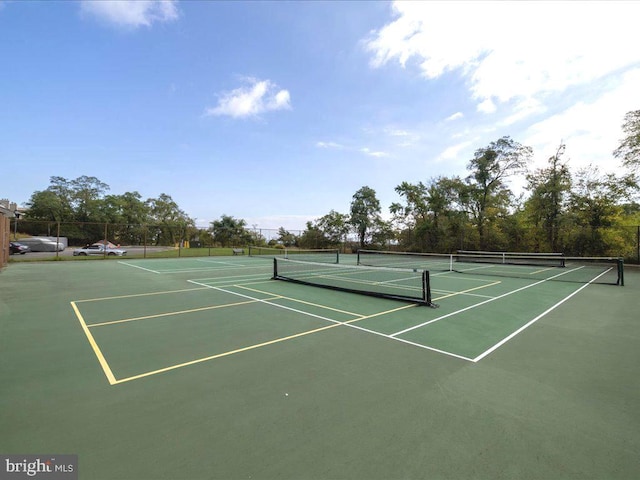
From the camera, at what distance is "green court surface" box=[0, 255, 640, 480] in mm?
2238

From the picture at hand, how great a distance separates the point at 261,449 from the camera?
234cm

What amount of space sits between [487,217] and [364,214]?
1378cm

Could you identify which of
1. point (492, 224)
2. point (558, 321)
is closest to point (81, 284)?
point (558, 321)

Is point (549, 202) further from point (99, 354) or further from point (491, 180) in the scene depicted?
point (99, 354)

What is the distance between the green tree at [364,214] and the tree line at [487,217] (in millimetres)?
127

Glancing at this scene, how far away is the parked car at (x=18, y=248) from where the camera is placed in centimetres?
2495

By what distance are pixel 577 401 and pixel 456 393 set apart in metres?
1.26

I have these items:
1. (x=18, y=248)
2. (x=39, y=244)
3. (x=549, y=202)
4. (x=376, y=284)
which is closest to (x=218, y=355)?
(x=376, y=284)

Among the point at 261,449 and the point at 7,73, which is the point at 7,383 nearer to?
the point at 261,449

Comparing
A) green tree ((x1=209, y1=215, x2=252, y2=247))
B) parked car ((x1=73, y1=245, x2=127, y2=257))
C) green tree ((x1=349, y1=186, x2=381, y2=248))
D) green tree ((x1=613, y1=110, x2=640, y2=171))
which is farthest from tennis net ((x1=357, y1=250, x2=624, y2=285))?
parked car ((x1=73, y1=245, x2=127, y2=257))

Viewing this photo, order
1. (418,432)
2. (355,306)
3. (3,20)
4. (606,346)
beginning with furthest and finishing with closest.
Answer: (3,20)
(355,306)
(606,346)
(418,432)

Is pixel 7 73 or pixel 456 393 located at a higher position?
pixel 7 73

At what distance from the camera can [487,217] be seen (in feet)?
88.2

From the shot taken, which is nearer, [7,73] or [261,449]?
[261,449]
